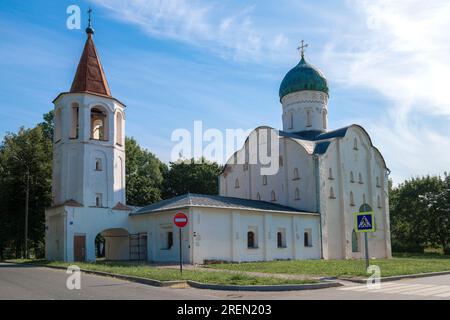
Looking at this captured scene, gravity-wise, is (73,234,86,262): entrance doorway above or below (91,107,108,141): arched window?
below

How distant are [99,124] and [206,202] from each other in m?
10.7

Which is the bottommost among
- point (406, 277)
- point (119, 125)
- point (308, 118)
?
point (406, 277)

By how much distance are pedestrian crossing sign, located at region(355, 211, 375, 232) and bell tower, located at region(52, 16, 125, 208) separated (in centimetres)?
1833

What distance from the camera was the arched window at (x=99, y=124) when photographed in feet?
105

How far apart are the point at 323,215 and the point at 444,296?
75.2 ft

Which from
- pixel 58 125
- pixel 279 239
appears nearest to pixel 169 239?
pixel 279 239

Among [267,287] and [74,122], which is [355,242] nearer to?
[74,122]

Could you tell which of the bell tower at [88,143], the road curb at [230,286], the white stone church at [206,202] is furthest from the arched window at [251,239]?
the road curb at [230,286]

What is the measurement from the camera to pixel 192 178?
53.7 m

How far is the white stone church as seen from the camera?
2881cm

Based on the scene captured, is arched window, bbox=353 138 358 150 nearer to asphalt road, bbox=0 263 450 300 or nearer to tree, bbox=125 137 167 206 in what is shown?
tree, bbox=125 137 167 206

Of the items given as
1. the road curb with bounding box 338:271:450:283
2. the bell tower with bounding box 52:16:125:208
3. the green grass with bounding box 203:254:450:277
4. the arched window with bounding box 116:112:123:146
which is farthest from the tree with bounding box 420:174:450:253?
the arched window with bounding box 116:112:123:146
